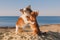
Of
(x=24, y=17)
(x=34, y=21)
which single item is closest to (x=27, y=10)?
(x=24, y=17)

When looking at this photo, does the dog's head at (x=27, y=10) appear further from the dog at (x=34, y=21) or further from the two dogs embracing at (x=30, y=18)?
the dog at (x=34, y=21)

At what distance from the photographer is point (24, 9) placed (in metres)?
7.30

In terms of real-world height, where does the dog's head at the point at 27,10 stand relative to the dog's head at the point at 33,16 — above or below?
above

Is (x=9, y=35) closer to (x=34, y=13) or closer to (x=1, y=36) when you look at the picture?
(x=1, y=36)

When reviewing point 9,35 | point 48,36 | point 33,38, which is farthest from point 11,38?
point 48,36

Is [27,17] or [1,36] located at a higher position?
[27,17]

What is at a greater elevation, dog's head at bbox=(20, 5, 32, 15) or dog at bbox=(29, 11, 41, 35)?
dog's head at bbox=(20, 5, 32, 15)

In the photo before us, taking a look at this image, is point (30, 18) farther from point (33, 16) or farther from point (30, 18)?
point (33, 16)

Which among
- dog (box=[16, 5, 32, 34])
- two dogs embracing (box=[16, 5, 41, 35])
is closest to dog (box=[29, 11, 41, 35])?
two dogs embracing (box=[16, 5, 41, 35])

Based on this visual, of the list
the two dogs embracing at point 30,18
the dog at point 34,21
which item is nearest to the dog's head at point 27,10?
the two dogs embracing at point 30,18

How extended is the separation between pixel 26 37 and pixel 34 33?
304mm

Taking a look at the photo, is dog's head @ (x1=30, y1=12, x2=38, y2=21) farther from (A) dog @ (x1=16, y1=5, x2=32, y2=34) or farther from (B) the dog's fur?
(A) dog @ (x1=16, y1=5, x2=32, y2=34)

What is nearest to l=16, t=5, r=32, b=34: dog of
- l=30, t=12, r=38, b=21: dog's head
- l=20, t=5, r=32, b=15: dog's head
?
l=20, t=5, r=32, b=15: dog's head

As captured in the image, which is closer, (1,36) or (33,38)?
(33,38)
